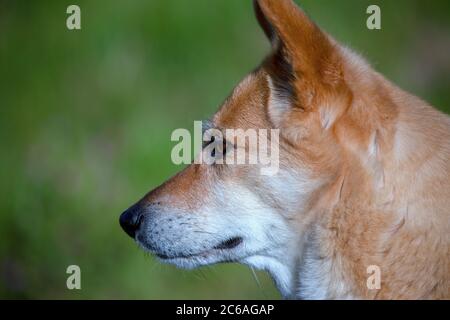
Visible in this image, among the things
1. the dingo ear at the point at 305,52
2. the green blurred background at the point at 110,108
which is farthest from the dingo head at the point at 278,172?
the green blurred background at the point at 110,108

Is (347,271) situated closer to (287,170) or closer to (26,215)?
(287,170)

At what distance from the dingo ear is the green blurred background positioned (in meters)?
3.73

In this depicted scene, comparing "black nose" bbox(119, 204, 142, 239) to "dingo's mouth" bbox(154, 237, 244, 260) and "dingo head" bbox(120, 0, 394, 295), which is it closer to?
"dingo head" bbox(120, 0, 394, 295)

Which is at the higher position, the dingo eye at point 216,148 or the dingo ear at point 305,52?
the dingo ear at point 305,52

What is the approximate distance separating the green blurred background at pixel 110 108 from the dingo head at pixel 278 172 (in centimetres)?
310

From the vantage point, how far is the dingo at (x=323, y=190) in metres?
3.79

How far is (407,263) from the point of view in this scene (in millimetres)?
3762

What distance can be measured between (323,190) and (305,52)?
644 millimetres

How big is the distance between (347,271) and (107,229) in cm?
473

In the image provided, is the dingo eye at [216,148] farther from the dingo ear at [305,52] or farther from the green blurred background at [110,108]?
the green blurred background at [110,108]

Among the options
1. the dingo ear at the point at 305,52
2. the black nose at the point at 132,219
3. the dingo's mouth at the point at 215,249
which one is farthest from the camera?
the black nose at the point at 132,219

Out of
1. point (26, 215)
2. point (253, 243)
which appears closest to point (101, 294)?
point (26, 215)

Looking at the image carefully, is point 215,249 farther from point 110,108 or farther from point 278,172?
point 110,108

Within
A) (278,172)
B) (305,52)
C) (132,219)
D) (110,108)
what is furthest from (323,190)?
(110,108)
